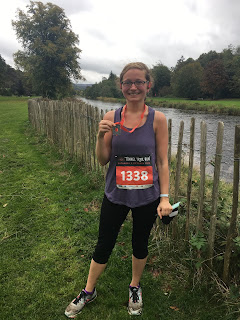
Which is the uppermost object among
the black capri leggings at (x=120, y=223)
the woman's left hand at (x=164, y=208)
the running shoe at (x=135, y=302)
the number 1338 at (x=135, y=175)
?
the number 1338 at (x=135, y=175)

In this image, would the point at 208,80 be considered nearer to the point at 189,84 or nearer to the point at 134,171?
the point at 189,84

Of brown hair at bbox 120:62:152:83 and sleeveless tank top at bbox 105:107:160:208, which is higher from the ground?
brown hair at bbox 120:62:152:83

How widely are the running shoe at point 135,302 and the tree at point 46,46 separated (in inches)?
1129

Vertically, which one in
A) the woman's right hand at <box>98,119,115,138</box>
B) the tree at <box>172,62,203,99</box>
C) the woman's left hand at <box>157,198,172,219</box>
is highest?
the tree at <box>172,62,203,99</box>

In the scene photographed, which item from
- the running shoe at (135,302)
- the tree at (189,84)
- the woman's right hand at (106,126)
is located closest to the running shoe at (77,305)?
the running shoe at (135,302)

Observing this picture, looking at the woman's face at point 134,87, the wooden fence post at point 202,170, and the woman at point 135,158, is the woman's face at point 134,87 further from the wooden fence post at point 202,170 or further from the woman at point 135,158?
the wooden fence post at point 202,170

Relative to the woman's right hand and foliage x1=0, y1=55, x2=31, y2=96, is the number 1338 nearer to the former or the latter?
the woman's right hand

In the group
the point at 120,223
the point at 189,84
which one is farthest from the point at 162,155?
the point at 189,84

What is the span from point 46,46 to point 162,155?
96.1 ft

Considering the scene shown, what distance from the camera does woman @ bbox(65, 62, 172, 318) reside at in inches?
70.0

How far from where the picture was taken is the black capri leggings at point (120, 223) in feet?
6.28

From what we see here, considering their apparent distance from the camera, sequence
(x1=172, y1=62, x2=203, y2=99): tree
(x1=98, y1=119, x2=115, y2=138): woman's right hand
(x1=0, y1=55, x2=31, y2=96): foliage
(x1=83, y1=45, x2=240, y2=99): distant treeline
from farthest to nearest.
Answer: (x1=0, y1=55, x2=31, y2=96): foliage, (x1=172, y1=62, x2=203, y2=99): tree, (x1=83, y1=45, x2=240, y2=99): distant treeline, (x1=98, y1=119, x2=115, y2=138): woman's right hand

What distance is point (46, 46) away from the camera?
26453 mm

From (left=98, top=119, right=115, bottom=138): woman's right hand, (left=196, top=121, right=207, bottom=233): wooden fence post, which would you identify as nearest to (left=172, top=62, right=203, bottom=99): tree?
(left=196, top=121, right=207, bottom=233): wooden fence post
